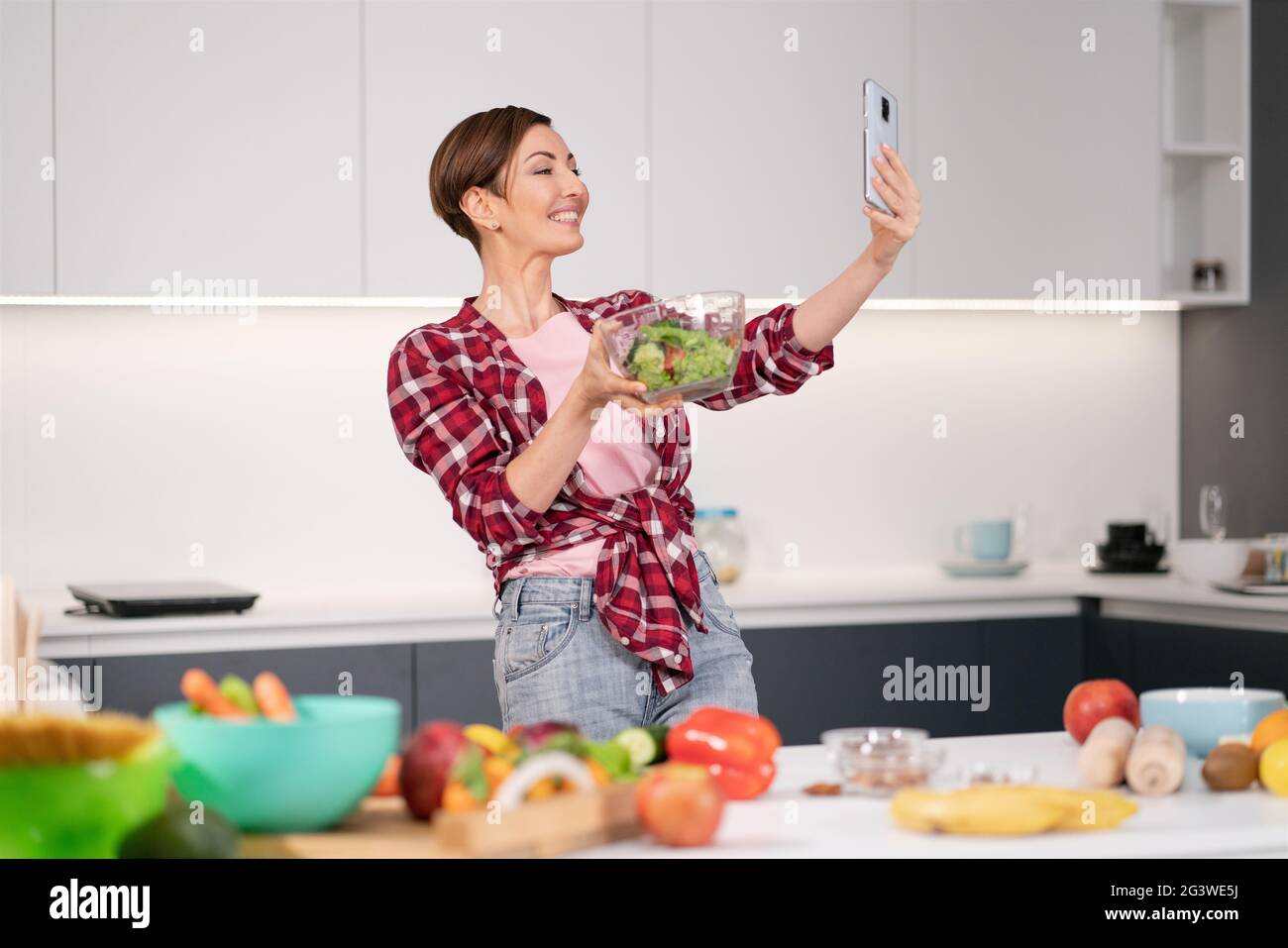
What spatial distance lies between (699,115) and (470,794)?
8.72 ft

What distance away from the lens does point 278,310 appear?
11.7 feet

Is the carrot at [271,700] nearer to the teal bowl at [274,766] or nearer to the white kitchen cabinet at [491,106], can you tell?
the teal bowl at [274,766]

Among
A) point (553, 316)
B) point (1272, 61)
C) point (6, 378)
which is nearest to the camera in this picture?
point (553, 316)

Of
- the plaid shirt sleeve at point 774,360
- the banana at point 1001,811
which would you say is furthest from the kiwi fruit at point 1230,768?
the plaid shirt sleeve at point 774,360

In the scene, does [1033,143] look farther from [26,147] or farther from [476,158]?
[26,147]

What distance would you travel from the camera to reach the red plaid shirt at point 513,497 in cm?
179

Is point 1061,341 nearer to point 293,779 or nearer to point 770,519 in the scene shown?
point 770,519

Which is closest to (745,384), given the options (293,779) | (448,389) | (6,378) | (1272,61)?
(448,389)

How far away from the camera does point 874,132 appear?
1.82m

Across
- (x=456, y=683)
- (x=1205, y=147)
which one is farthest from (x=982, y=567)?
(x=456, y=683)

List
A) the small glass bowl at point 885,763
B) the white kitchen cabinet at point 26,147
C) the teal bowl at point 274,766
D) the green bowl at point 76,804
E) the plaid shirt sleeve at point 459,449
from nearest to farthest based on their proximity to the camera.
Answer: the green bowl at point 76,804 → the teal bowl at point 274,766 → the small glass bowl at point 885,763 → the plaid shirt sleeve at point 459,449 → the white kitchen cabinet at point 26,147

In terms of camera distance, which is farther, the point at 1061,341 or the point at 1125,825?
the point at 1061,341

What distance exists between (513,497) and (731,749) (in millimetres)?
535

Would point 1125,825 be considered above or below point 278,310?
below
